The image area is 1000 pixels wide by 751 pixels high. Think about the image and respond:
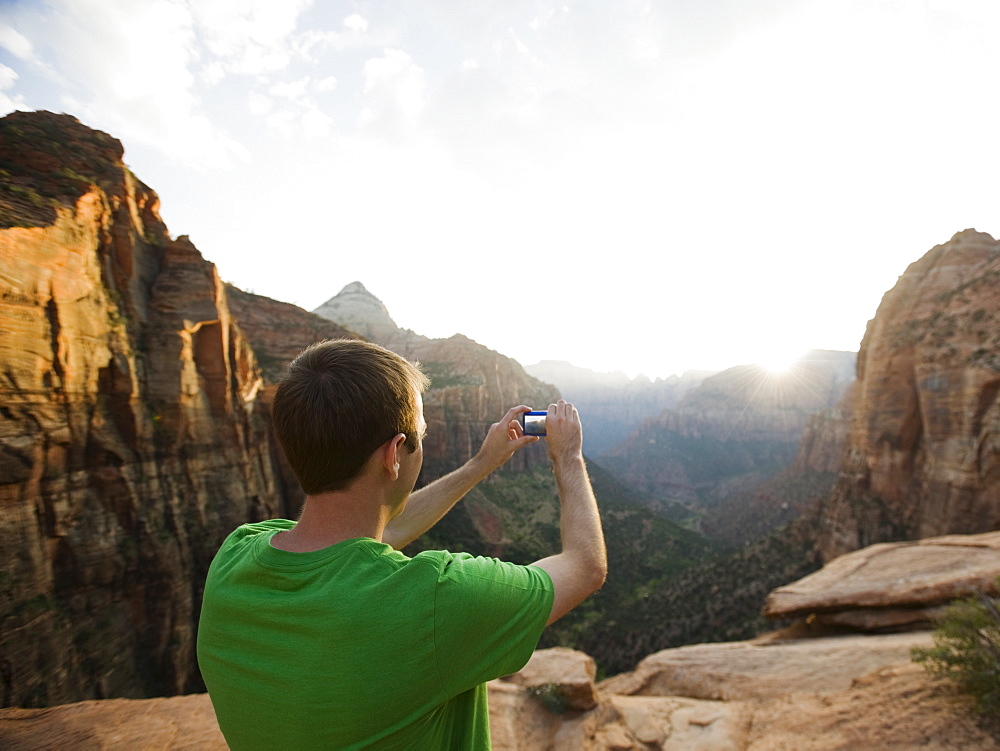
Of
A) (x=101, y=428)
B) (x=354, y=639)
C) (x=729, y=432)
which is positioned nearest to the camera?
(x=354, y=639)

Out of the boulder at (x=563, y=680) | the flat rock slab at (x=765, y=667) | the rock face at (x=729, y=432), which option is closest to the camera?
the boulder at (x=563, y=680)

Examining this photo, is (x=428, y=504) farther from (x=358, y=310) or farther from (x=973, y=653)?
(x=358, y=310)

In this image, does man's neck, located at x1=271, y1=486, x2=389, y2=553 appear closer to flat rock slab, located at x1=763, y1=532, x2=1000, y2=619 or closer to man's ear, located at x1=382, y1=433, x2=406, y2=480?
man's ear, located at x1=382, y1=433, x2=406, y2=480

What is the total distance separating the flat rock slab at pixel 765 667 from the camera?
7969 millimetres

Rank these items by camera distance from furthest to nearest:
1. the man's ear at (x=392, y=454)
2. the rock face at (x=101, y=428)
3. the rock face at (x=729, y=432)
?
the rock face at (x=729, y=432)
the rock face at (x=101, y=428)
the man's ear at (x=392, y=454)

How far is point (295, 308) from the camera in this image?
34.1 meters

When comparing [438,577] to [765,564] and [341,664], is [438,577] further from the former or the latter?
[765,564]

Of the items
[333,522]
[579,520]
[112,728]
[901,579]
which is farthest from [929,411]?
[112,728]

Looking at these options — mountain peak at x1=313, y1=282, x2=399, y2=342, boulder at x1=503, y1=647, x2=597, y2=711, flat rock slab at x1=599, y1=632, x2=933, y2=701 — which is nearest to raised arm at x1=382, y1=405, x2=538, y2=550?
boulder at x1=503, y1=647, x2=597, y2=711

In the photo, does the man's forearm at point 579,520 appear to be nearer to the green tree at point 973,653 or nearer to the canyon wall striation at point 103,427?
the green tree at point 973,653

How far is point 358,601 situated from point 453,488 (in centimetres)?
145

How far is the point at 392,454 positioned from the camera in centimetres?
162

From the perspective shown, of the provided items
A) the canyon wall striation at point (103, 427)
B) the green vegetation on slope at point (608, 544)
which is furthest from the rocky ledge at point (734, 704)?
the green vegetation on slope at point (608, 544)

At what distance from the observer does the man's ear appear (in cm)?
161
